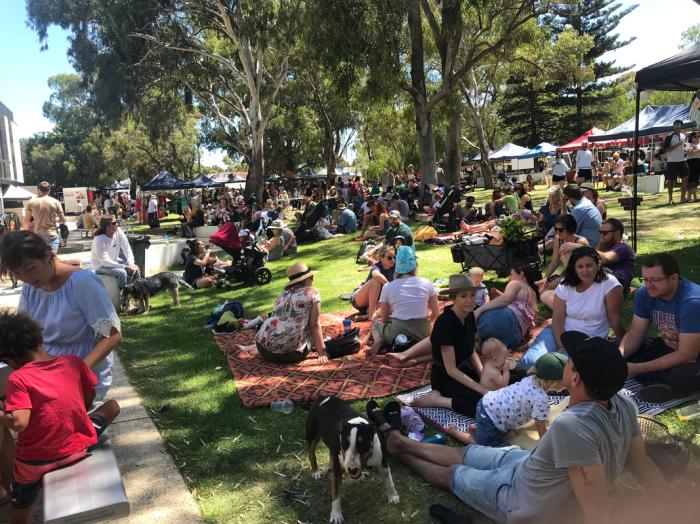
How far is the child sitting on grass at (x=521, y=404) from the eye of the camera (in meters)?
3.24

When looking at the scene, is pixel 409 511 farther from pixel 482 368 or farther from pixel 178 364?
pixel 178 364

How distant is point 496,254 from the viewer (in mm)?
8203

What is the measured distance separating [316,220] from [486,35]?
13.1 m

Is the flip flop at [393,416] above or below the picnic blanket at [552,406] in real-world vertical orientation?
above

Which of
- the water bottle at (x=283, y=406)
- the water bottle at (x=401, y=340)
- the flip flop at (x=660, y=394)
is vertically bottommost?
the water bottle at (x=283, y=406)

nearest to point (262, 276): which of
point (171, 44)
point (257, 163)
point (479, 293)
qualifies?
point (479, 293)

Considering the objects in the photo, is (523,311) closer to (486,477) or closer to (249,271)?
(486,477)

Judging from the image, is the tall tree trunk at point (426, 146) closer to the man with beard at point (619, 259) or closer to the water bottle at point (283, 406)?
the man with beard at point (619, 259)

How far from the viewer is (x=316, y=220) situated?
1550 centimetres

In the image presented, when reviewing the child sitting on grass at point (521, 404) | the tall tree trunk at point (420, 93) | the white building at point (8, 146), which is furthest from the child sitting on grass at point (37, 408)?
the white building at point (8, 146)

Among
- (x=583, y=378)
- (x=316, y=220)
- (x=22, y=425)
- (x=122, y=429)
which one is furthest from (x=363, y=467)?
(x=316, y=220)

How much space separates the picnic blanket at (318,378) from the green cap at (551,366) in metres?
1.80

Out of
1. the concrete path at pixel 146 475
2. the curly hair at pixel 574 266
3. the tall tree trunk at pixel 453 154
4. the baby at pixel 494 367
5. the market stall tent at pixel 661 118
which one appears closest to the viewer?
the concrete path at pixel 146 475

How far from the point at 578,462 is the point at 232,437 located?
280 centimetres
